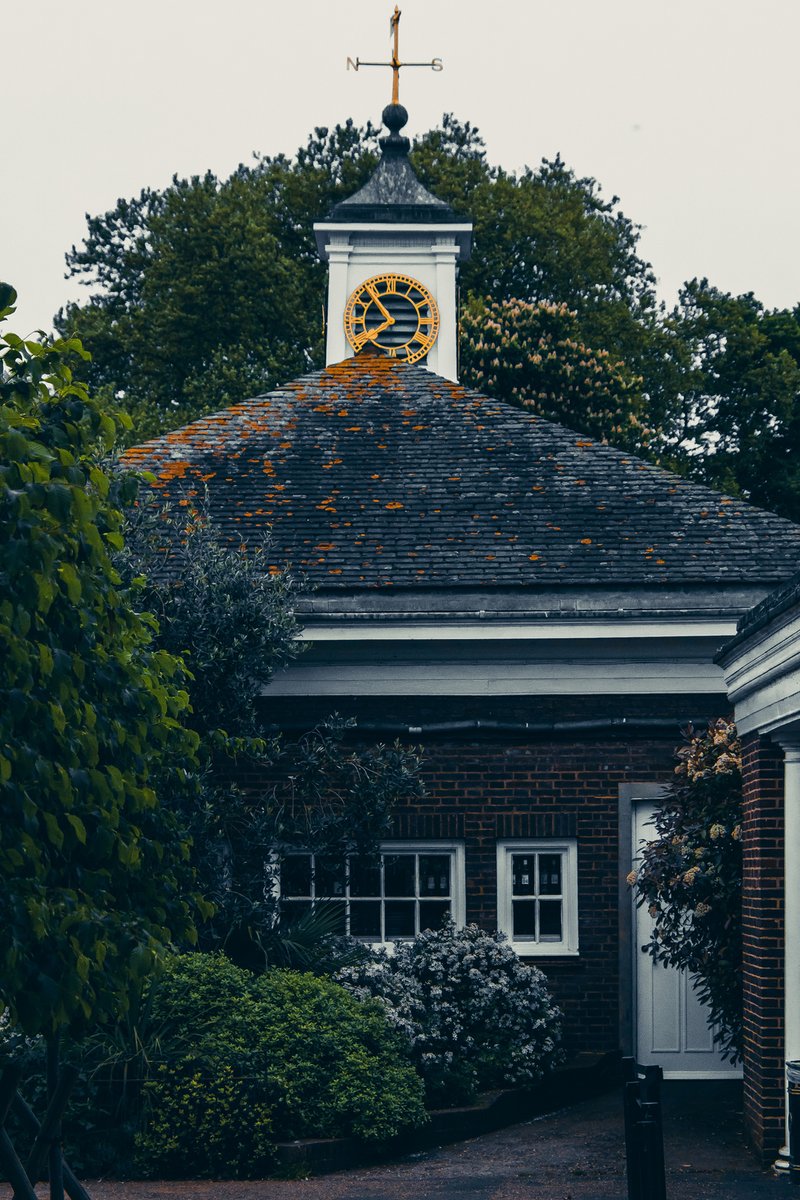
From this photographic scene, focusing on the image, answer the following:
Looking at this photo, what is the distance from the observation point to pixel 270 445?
18.3 meters

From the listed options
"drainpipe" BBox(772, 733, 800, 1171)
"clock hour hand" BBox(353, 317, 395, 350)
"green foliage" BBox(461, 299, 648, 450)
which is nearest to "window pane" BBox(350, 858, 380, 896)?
"drainpipe" BBox(772, 733, 800, 1171)

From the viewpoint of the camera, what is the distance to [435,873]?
15.3 metres

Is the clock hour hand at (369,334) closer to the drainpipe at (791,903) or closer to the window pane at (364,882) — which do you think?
the window pane at (364,882)

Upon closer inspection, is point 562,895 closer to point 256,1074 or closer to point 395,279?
point 256,1074

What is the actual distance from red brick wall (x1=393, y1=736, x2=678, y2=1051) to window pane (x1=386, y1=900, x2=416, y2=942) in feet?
1.82

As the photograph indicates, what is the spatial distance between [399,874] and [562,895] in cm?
149

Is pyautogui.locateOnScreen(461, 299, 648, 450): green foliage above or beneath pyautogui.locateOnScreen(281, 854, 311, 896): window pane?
above

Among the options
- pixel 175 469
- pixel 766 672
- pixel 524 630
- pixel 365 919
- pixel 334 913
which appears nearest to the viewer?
pixel 766 672

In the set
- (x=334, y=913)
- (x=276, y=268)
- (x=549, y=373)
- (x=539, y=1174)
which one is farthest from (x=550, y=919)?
(x=276, y=268)

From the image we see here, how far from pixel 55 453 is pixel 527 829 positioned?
9414 mm

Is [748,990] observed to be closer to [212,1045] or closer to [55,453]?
[212,1045]

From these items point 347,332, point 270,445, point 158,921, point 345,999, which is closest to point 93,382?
point 347,332

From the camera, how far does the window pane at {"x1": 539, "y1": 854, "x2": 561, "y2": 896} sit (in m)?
15.2

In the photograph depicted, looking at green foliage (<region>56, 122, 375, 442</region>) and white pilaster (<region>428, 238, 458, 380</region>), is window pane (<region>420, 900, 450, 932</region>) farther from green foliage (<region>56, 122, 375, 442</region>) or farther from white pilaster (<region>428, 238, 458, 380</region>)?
green foliage (<region>56, 122, 375, 442</region>)
